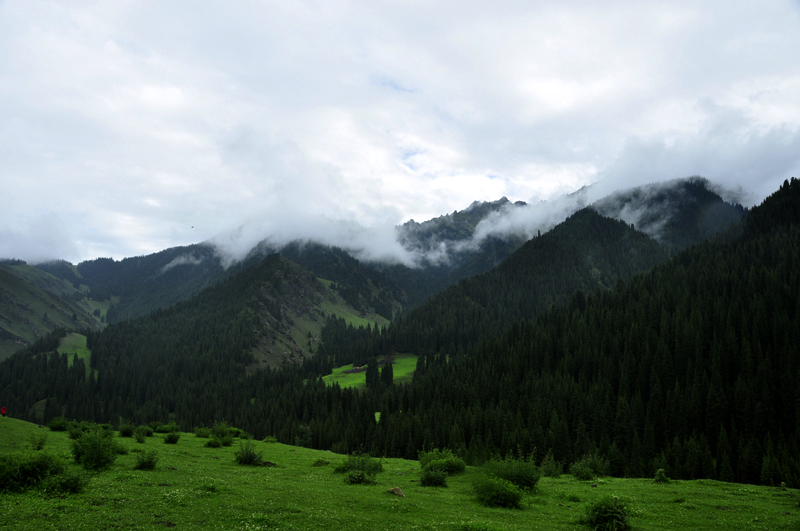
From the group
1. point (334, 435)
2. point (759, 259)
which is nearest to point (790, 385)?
point (759, 259)

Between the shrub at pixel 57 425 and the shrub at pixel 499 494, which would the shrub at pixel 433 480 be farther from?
the shrub at pixel 57 425

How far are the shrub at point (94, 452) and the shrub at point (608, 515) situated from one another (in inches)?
1284

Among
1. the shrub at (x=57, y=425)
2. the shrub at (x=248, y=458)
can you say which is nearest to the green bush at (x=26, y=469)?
the shrub at (x=248, y=458)

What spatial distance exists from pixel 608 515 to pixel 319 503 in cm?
1654

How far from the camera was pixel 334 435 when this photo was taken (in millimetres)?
118625

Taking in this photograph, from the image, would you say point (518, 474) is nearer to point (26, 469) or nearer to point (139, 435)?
point (26, 469)

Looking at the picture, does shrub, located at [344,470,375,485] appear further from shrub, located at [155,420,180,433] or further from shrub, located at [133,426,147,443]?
shrub, located at [155,420,180,433]

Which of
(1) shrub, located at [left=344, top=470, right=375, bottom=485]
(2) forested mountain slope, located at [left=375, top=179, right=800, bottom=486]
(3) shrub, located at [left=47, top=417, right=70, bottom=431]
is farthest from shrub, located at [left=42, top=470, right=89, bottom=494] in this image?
(2) forested mountain slope, located at [left=375, top=179, right=800, bottom=486]

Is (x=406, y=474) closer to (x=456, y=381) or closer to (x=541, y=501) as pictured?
(x=541, y=501)

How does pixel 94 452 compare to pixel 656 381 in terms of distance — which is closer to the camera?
pixel 94 452

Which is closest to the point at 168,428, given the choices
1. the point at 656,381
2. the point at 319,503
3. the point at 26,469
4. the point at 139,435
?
the point at 139,435

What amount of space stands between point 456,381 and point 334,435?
148ft

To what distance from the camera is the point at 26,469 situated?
2245cm

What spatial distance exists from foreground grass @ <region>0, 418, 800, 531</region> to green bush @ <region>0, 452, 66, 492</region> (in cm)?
146
